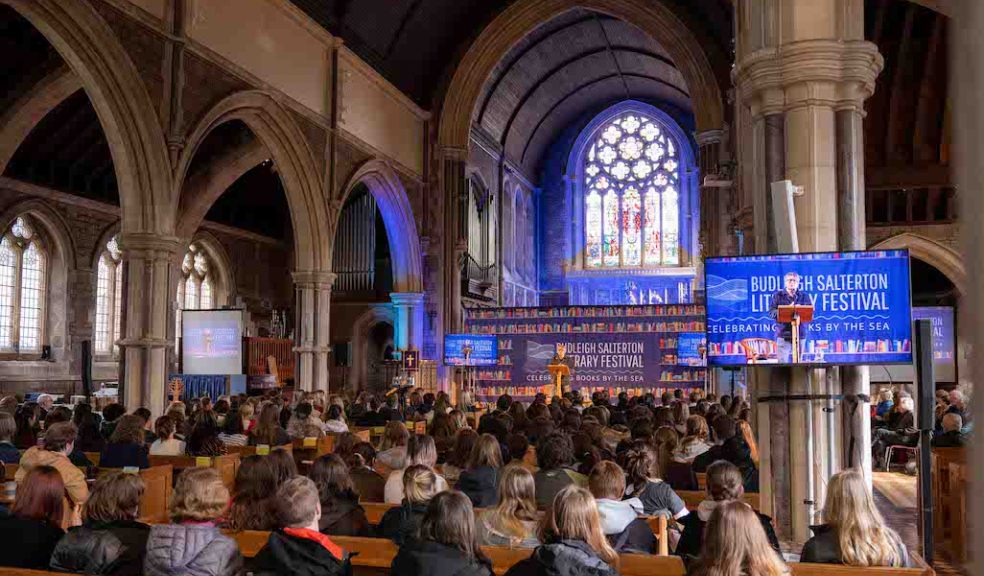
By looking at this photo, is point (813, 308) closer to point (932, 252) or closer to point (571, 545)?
point (571, 545)

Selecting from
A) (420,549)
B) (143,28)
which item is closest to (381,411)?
(143,28)

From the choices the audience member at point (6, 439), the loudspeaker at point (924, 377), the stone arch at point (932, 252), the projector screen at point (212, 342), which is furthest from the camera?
the stone arch at point (932, 252)

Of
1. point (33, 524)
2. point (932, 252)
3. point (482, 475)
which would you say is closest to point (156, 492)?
point (482, 475)

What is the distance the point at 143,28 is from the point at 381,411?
6.17 meters

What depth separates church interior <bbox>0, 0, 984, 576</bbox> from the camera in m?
6.52

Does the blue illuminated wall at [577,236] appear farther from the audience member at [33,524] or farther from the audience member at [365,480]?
the audience member at [33,524]

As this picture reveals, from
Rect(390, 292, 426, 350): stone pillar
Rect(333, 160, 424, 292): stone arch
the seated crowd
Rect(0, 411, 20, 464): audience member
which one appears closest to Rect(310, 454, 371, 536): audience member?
the seated crowd

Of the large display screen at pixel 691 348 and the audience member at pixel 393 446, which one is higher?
the large display screen at pixel 691 348

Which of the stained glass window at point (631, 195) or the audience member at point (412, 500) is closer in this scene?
the audience member at point (412, 500)

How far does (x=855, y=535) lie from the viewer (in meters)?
3.72

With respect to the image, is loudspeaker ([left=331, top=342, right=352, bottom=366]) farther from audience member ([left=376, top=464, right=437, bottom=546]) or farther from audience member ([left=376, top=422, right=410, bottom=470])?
audience member ([left=376, top=464, right=437, bottom=546])

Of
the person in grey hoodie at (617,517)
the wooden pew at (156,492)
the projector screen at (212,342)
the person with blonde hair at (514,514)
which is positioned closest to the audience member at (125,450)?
the wooden pew at (156,492)

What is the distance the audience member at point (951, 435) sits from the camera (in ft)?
26.4

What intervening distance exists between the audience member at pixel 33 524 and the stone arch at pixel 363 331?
20301 mm
